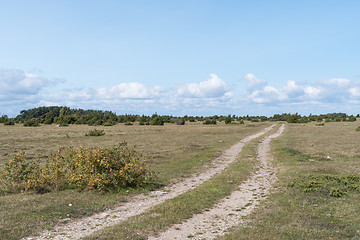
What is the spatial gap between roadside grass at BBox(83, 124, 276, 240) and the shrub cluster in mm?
3782

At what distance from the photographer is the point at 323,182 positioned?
1540cm

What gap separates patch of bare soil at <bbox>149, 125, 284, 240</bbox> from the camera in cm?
897

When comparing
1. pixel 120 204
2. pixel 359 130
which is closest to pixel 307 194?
pixel 120 204

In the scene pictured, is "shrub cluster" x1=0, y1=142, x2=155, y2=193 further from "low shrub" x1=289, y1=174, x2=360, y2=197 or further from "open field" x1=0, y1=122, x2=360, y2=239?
"low shrub" x1=289, y1=174, x2=360, y2=197

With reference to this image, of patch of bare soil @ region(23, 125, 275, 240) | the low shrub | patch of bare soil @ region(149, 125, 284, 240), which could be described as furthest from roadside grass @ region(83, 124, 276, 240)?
the low shrub

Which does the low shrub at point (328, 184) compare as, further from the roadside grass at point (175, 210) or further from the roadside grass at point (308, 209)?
the roadside grass at point (175, 210)

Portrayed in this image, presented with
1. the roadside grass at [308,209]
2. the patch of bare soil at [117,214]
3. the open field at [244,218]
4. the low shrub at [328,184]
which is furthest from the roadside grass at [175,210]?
the low shrub at [328,184]

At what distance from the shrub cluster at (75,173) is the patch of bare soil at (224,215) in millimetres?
5692

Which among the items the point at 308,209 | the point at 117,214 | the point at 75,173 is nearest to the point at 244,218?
the point at 308,209

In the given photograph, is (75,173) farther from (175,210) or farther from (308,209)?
(308,209)

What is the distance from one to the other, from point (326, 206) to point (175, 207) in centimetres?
685

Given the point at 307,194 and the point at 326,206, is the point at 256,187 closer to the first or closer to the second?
the point at 307,194

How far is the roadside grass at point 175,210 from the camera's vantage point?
29.0 ft

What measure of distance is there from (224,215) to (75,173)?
28.4 feet
